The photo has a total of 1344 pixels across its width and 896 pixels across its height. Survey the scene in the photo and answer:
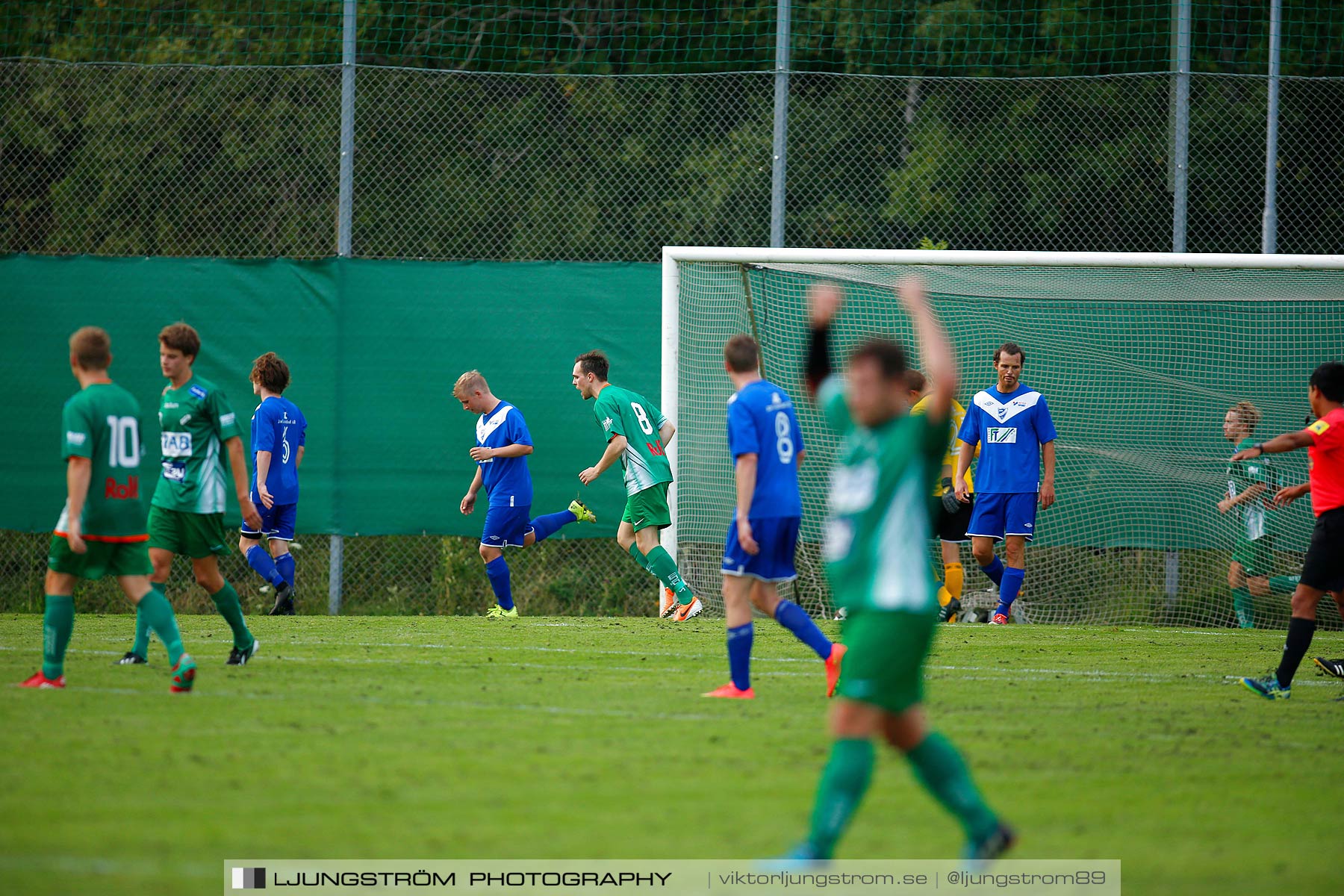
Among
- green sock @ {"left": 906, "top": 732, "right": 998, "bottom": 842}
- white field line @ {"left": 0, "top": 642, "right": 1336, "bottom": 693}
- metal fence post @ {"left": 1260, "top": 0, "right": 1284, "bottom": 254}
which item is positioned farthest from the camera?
metal fence post @ {"left": 1260, "top": 0, "right": 1284, "bottom": 254}

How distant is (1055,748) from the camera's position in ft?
20.2

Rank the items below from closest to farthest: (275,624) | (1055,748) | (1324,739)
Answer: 1. (1055,748)
2. (1324,739)
3. (275,624)

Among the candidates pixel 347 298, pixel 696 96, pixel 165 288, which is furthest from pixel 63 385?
pixel 696 96

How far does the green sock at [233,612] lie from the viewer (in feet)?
26.6

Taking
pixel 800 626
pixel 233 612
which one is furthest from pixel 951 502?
pixel 233 612

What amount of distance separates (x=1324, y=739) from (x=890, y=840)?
304 cm

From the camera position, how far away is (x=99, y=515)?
723cm

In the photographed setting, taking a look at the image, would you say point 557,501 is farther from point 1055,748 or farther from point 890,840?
point 890,840

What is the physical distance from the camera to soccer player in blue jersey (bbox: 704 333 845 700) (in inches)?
287

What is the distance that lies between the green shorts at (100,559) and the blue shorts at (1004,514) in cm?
714

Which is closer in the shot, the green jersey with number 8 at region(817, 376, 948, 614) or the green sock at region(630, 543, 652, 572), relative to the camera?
the green jersey with number 8 at region(817, 376, 948, 614)

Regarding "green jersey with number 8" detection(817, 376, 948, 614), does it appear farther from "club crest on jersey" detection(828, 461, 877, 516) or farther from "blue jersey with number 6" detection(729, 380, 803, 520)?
"blue jersey with number 6" detection(729, 380, 803, 520)

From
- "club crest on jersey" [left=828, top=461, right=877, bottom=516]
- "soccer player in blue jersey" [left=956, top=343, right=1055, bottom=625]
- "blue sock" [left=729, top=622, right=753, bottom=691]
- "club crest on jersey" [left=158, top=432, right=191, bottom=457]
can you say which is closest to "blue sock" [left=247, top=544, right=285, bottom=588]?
"club crest on jersey" [left=158, top=432, right=191, bottom=457]

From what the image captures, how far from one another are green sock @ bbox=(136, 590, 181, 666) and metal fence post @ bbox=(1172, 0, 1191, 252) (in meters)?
8.93
